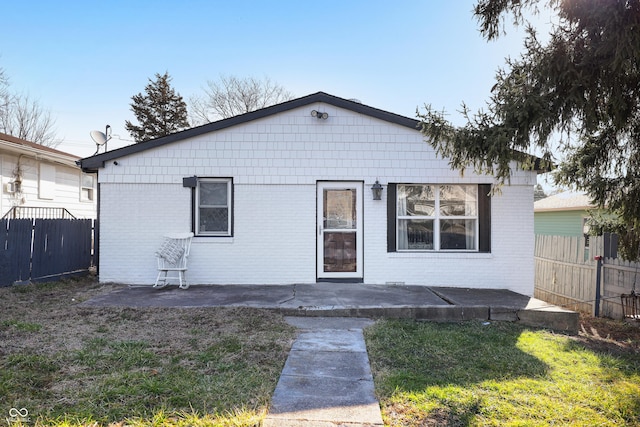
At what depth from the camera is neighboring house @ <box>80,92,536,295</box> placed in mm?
8281

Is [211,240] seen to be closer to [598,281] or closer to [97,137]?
[97,137]

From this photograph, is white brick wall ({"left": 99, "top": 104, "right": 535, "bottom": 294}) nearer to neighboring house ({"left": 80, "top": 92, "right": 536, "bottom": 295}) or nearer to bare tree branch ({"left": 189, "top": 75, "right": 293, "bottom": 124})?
neighboring house ({"left": 80, "top": 92, "right": 536, "bottom": 295})

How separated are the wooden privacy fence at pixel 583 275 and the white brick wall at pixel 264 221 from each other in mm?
1512

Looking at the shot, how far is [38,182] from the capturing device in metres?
12.4

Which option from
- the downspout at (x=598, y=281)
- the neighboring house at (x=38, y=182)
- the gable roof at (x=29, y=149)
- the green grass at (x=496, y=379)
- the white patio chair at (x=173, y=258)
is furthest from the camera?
the neighboring house at (x=38, y=182)

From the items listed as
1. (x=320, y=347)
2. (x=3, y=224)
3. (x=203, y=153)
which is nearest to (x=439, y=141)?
(x=320, y=347)

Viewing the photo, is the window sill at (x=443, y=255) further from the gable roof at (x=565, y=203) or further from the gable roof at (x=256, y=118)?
the gable roof at (x=565, y=203)

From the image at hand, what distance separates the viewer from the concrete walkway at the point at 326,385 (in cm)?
291

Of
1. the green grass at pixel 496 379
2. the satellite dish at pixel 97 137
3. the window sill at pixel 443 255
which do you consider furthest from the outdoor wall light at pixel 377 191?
the satellite dish at pixel 97 137

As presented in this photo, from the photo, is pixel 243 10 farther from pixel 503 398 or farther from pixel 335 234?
pixel 503 398

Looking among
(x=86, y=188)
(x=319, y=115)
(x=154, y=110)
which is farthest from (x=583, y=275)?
(x=154, y=110)

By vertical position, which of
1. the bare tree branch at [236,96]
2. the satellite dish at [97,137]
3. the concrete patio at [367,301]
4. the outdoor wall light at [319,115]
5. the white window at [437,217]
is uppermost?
the bare tree branch at [236,96]

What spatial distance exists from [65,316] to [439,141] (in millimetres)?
6047

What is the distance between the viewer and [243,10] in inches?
457
